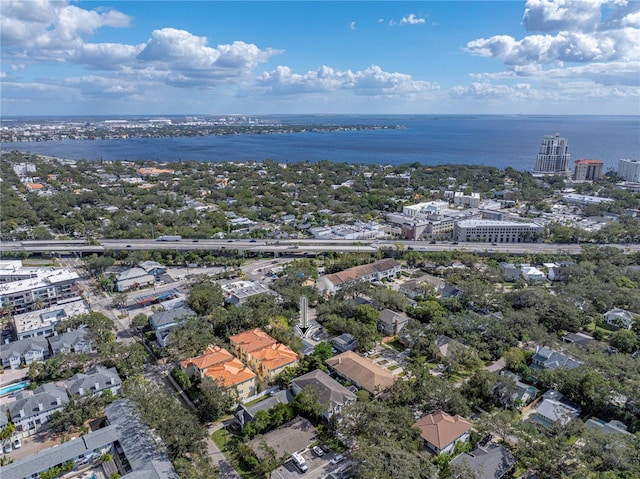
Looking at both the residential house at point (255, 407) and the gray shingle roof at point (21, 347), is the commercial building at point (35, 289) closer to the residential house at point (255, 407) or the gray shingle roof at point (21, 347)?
the gray shingle roof at point (21, 347)

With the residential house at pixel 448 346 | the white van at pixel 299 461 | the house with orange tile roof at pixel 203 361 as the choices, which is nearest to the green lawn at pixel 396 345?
the residential house at pixel 448 346

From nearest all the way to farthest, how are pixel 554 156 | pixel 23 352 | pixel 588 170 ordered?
pixel 23 352 < pixel 588 170 < pixel 554 156

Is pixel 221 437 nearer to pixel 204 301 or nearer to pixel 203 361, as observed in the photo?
pixel 203 361

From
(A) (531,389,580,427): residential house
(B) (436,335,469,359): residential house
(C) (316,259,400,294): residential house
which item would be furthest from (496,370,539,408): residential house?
(C) (316,259,400,294): residential house

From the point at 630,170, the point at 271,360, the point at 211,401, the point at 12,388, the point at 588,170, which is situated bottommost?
the point at 12,388

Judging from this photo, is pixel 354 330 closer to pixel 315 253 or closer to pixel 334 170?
pixel 315 253

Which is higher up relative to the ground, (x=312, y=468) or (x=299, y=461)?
(x=299, y=461)

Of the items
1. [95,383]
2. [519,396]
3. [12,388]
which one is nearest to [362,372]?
[519,396]

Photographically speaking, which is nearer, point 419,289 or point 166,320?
point 166,320
